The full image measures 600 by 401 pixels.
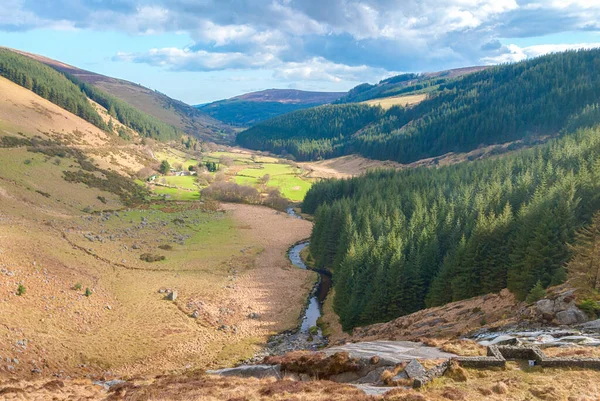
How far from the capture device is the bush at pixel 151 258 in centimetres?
7574

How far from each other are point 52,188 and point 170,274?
5391cm

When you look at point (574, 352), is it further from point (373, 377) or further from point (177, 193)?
point (177, 193)

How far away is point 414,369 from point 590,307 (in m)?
18.1

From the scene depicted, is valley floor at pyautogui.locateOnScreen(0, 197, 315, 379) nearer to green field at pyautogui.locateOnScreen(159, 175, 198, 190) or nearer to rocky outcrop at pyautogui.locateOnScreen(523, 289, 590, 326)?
rocky outcrop at pyautogui.locateOnScreen(523, 289, 590, 326)

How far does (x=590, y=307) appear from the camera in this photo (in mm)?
31484

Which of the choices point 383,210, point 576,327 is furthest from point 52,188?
point 576,327

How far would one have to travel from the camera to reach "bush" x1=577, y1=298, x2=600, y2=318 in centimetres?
3109

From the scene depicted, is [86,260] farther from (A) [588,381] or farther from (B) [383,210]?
(A) [588,381]

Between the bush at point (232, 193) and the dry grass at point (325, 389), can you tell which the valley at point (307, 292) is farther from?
the bush at point (232, 193)

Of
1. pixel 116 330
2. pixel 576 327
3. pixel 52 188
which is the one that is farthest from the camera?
pixel 52 188

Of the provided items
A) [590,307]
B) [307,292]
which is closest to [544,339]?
[590,307]

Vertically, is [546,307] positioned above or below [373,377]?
above

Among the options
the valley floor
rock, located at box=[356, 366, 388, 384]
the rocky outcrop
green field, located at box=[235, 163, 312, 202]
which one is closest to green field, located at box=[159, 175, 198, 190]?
green field, located at box=[235, 163, 312, 202]

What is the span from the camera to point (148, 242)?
283ft
